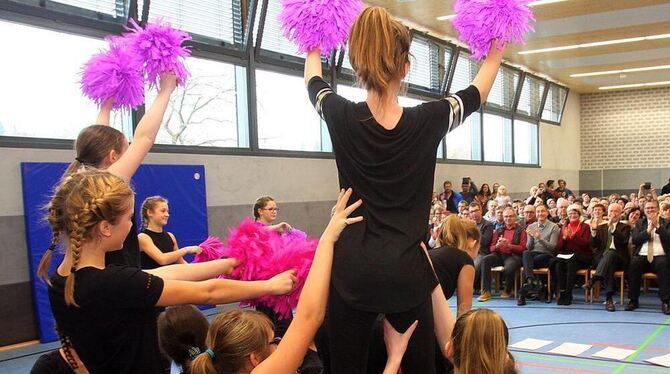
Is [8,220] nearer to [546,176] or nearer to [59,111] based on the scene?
[59,111]

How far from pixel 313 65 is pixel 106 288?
0.81m

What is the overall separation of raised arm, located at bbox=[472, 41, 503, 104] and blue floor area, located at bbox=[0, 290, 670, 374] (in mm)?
3238

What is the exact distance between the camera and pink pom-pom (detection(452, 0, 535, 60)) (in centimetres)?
160

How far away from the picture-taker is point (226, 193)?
23.8 ft

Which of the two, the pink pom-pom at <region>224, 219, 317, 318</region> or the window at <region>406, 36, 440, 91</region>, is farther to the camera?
the window at <region>406, 36, 440, 91</region>

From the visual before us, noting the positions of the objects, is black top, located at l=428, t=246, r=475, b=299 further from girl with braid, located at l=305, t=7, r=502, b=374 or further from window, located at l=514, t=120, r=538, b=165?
window, located at l=514, t=120, r=538, b=165

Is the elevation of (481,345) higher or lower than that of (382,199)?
lower

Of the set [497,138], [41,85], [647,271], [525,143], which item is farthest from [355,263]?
[525,143]

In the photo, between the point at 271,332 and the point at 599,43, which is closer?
the point at 271,332

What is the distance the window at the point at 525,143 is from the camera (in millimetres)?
15305

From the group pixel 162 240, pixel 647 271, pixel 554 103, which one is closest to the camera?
pixel 162 240

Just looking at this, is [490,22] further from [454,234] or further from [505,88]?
[505,88]

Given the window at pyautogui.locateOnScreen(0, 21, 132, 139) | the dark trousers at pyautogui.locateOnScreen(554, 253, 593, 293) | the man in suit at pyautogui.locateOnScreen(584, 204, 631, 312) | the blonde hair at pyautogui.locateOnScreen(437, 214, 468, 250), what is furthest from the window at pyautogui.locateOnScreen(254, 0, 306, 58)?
the blonde hair at pyautogui.locateOnScreen(437, 214, 468, 250)

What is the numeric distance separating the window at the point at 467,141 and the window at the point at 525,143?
2.27 metres
